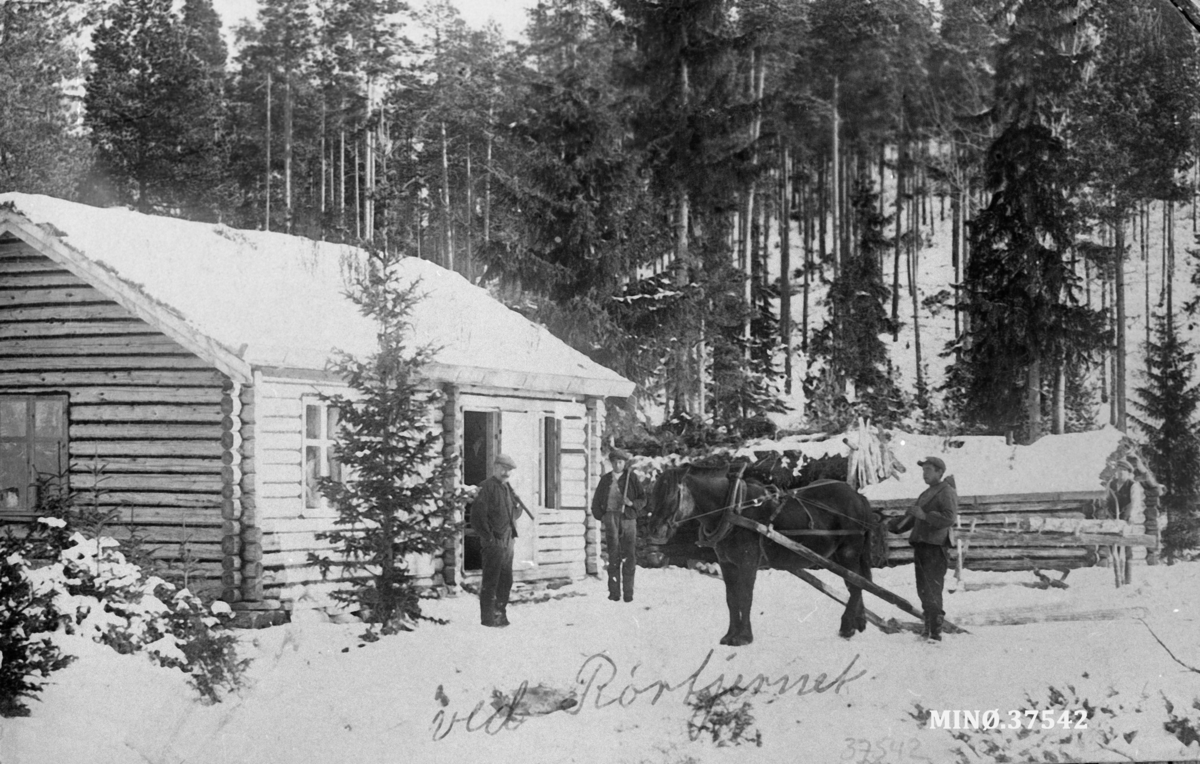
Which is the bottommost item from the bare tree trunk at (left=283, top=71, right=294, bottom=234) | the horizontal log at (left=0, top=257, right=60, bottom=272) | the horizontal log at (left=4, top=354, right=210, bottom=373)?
the horizontal log at (left=4, top=354, right=210, bottom=373)

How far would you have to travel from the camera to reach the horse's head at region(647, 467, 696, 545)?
25.5 ft

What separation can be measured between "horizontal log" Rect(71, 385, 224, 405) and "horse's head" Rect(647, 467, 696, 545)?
338 centimetres

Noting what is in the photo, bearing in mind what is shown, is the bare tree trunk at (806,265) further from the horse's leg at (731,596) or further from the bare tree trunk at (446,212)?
the bare tree trunk at (446,212)

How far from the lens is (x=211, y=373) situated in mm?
8398

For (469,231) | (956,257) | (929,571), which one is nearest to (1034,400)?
(956,257)

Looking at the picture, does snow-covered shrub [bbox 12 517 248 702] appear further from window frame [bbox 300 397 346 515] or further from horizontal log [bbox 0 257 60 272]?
horizontal log [bbox 0 257 60 272]

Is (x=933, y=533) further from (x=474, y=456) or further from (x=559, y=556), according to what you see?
(x=474, y=456)

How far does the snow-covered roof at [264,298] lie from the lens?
26.3 ft

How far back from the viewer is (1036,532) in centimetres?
770

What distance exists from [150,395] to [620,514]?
397 cm

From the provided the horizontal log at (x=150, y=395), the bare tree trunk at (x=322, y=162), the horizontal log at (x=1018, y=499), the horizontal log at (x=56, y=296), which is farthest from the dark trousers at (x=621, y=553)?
the horizontal log at (x=56, y=296)

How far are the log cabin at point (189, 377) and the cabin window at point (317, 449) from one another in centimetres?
1

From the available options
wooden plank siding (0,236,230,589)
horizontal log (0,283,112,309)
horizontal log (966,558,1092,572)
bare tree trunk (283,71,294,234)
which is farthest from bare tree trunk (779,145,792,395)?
horizontal log (0,283,112,309)

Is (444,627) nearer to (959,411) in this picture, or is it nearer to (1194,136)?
(959,411)
